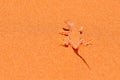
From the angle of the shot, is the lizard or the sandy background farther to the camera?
the lizard

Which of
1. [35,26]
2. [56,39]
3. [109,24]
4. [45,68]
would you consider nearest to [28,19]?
[35,26]

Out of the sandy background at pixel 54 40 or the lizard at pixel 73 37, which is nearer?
the sandy background at pixel 54 40

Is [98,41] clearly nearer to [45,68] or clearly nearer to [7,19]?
[45,68]
